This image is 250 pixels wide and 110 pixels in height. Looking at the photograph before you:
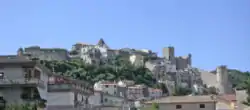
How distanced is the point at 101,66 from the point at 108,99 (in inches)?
4229

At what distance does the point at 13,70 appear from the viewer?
1753 inches

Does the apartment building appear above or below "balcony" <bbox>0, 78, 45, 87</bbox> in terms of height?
below

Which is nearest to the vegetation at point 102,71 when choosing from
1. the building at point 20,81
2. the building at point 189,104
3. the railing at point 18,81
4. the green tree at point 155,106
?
the building at point 189,104

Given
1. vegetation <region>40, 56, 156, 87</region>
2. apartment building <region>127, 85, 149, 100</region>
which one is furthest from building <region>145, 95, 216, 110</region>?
apartment building <region>127, 85, 149, 100</region>

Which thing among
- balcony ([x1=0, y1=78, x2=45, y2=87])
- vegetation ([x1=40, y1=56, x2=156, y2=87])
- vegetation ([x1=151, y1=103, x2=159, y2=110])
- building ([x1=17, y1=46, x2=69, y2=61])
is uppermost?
building ([x1=17, y1=46, x2=69, y2=61])

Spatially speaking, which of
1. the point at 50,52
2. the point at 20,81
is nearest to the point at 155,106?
the point at 20,81

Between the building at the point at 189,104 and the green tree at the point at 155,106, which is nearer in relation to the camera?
the green tree at the point at 155,106

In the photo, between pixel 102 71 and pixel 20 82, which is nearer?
pixel 20 82

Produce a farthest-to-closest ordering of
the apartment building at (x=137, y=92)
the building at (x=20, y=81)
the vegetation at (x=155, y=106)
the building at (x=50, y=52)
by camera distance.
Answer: the building at (x=50, y=52), the apartment building at (x=137, y=92), the vegetation at (x=155, y=106), the building at (x=20, y=81)

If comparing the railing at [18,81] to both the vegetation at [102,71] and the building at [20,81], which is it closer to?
the building at [20,81]

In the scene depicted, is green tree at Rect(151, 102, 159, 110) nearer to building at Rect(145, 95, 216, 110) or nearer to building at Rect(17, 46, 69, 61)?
building at Rect(145, 95, 216, 110)

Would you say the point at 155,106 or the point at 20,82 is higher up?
the point at 20,82

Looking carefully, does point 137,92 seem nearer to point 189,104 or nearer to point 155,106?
point 189,104

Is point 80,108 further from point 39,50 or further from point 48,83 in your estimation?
point 39,50
